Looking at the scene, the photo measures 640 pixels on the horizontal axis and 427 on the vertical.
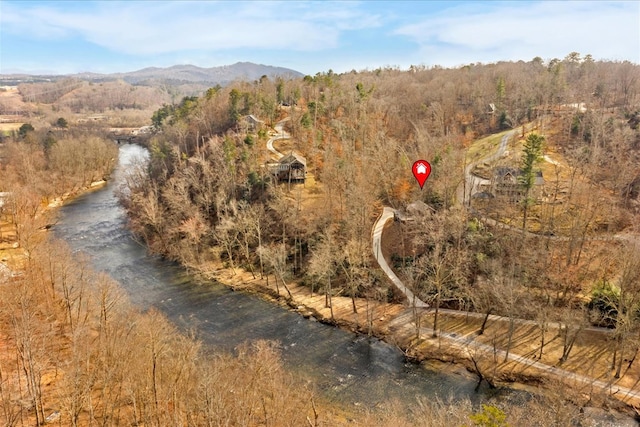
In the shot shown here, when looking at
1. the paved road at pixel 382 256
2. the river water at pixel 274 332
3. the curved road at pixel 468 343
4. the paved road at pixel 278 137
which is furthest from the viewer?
the paved road at pixel 278 137

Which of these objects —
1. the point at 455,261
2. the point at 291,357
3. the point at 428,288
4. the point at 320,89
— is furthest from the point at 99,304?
the point at 320,89

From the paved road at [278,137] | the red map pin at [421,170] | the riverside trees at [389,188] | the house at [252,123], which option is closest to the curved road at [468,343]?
the riverside trees at [389,188]

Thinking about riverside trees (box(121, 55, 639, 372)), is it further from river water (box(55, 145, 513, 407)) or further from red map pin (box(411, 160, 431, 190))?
river water (box(55, 145, 513, 407))

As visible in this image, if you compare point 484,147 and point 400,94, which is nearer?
point 484,147

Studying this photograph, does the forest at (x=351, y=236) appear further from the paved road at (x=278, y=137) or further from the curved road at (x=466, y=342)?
the paved road at (x=278, y=137)

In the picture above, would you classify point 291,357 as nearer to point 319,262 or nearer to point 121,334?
point 319,262

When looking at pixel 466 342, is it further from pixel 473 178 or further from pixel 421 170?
pixel 473 178
